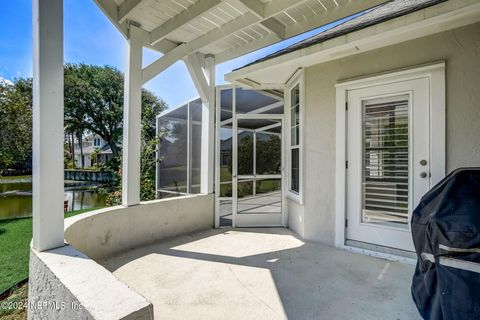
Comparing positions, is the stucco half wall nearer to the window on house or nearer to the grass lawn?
the grass lawn

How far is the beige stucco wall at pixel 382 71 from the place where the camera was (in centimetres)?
268

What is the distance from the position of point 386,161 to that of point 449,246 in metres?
1.81

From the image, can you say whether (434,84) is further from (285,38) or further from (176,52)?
(176,52)

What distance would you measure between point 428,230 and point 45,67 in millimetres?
3084

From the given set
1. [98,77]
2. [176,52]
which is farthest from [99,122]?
[176,52]

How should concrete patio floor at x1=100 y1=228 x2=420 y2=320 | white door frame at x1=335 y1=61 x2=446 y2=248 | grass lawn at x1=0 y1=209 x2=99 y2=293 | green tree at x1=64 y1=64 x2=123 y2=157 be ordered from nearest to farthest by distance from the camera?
concrete patio floor at x1=100 y1=228 x2=420 y2=320 < white door frame at x1=335 y1=61 x2=446 y2=248 < grass lawn at x1=0 y1=209 x2=99 y2=293 < green tree at x1=64 y1=64 x2=123 y2=157

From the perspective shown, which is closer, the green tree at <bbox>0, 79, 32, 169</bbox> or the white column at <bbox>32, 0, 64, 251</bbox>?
the white column at <bbox>32, 0, 64, 251</bbox>

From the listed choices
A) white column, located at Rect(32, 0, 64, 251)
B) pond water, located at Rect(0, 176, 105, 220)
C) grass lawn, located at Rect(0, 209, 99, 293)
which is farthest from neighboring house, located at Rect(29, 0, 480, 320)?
pond water, located at Rect(0, 176, 105, 220)

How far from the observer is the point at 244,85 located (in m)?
4.58

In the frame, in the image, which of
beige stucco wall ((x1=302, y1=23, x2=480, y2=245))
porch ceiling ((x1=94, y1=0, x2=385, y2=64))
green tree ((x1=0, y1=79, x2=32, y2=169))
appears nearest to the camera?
beige stucco wall ((x1=302, y1=23, x2=480, y2=245))

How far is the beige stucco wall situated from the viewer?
268cm

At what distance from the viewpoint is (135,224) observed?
368cm

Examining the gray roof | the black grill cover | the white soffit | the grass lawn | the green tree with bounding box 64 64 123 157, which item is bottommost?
the grass lawn

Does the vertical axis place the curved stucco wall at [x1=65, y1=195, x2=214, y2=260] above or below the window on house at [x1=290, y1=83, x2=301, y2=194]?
below
